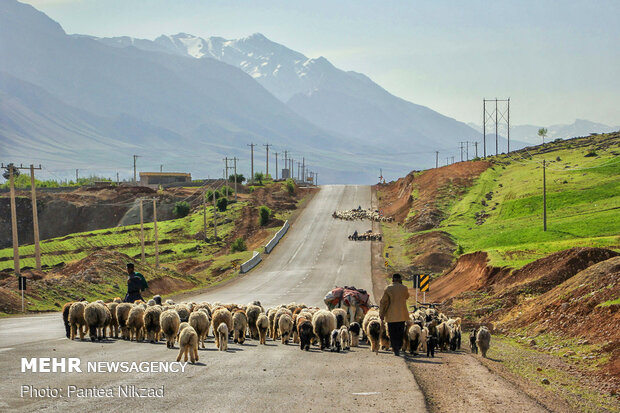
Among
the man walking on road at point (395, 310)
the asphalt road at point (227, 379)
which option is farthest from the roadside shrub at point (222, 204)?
the man walking on road at point (395, 310)

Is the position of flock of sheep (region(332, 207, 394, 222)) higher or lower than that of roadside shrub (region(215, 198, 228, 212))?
lower

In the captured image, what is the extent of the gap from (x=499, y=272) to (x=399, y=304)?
24.4m

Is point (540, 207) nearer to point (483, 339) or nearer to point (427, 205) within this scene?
point (427, 205)

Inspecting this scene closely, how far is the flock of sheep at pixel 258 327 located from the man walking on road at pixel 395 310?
86cm

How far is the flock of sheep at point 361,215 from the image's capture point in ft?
386

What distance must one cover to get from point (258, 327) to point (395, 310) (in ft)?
17.7

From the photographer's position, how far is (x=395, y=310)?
22.6 meters

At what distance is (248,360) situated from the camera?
20562 millimetres

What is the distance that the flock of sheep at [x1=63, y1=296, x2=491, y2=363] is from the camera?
2342 cm

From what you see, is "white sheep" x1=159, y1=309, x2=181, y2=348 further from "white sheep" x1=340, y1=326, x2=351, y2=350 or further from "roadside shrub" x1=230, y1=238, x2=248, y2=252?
"roadside shrub" x1=230, y1=238, x2=248, y2=252
